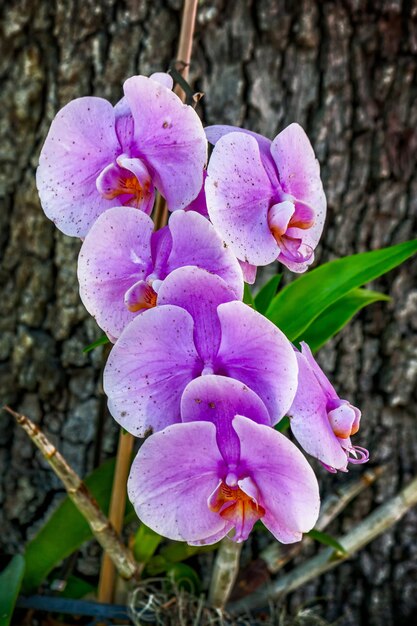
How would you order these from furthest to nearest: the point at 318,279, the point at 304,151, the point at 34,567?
the point at 34,567 → the point at 318,279 → the point at 304,151

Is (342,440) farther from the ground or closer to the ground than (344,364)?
farther from the ground

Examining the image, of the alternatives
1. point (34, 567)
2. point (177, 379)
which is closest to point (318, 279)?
point (177, 379)

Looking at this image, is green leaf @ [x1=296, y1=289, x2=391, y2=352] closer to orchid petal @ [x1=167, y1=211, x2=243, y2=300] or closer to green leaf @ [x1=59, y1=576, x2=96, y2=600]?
orchid petal @ [x1=167, y1=211, x2=243, y2=300]

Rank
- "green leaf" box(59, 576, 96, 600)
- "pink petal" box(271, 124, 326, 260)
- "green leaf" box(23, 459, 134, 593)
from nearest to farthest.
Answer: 1. "pink petal" box(271, 124, 326, 260)
2. "green leaf" box(23, 459, 134, 593)
3. "green leaf" box(59, 576, 96, 600)

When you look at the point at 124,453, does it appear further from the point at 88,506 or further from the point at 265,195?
the point at 265,195

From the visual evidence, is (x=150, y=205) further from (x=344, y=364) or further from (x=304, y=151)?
(x=344, y=364)

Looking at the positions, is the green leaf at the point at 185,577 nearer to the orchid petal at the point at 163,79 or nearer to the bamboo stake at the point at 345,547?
the bamboo stake at the point at 345,547

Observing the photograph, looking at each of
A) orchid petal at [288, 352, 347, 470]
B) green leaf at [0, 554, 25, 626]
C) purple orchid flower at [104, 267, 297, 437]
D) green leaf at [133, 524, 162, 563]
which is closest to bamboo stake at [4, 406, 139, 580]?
green leaf at [133, 524, 162, 563]
